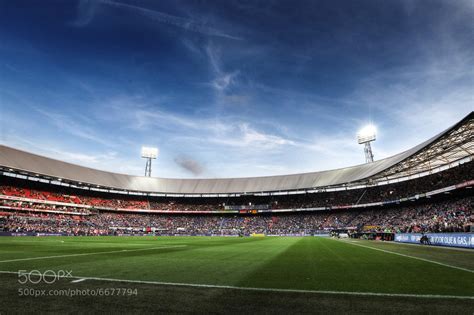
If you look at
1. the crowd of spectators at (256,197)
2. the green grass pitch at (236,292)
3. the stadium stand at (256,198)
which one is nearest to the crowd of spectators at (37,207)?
the stadium stand at (256,198)

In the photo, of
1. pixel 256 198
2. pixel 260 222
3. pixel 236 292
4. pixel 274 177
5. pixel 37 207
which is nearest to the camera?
pixel 236 292

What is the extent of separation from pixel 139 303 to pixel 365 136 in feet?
255

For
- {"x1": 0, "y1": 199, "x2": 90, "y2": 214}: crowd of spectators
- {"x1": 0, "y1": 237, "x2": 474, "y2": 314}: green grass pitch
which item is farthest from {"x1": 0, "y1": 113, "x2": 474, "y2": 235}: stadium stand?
{"x1": 0, "y1": 237, "x2": 474, "y2": 314}: green grass pitch

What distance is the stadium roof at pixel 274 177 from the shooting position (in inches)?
1346

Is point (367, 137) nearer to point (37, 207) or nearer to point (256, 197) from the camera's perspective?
point (256, 197)

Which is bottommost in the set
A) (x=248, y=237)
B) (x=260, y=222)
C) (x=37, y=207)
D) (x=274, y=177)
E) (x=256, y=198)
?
(x=248, y=237)

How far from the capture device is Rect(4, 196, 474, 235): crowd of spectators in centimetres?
4120

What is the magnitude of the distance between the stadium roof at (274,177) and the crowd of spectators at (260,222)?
743 centimetres

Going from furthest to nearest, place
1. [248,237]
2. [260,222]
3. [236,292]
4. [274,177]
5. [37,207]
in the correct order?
[274,177] < [260,222] < [37,207] < [248,237] < [236,292]

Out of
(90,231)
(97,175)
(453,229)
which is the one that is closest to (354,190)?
(453,229)

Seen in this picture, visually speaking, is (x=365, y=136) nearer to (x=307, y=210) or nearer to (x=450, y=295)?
(x=307, y=210)

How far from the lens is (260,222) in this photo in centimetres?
7831

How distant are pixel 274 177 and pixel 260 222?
50.5 ft

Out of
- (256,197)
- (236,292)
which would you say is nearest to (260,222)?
(256,197)
